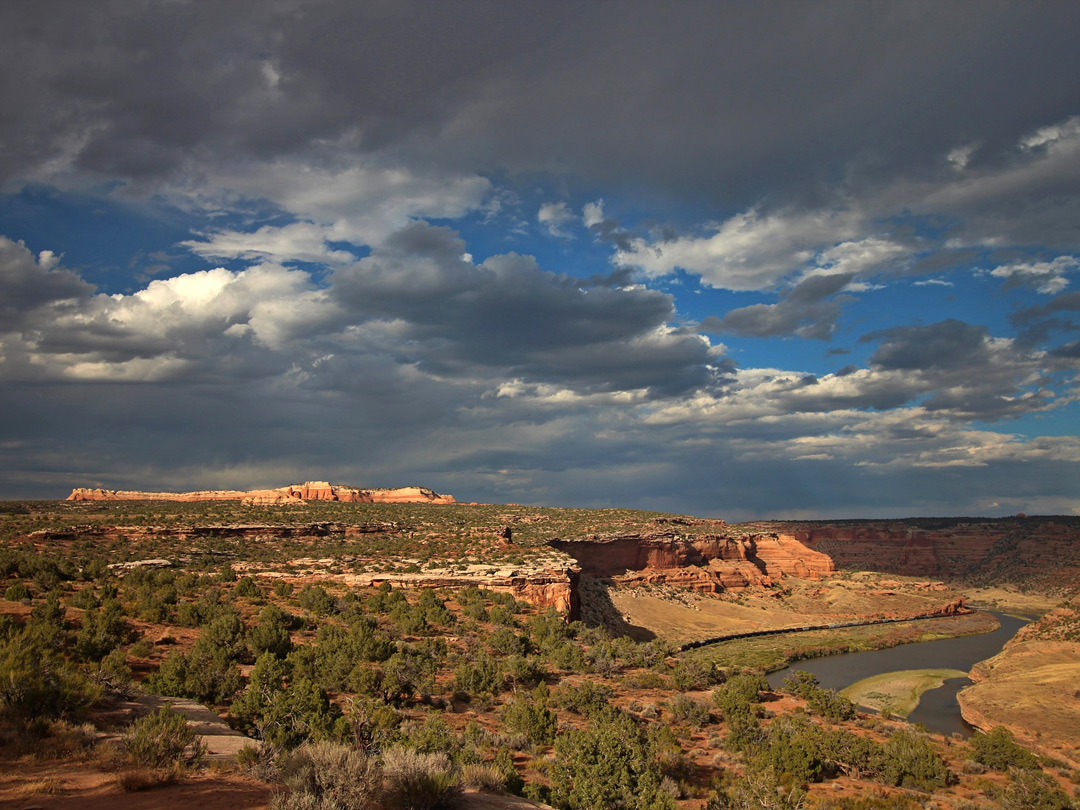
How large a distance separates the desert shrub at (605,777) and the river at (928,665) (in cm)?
2738

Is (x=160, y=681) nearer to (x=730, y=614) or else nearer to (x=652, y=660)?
(x=652, y=660)

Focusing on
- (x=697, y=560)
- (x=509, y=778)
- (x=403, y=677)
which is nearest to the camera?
(x=509, y=778)

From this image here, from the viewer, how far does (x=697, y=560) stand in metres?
76.4

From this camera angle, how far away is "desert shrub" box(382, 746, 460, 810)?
879cm

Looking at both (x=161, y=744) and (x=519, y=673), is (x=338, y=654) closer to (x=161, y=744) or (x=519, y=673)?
(x=519, y=673)

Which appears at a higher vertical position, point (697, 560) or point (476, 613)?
point (476, 613)

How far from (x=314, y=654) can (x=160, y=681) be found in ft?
18.0

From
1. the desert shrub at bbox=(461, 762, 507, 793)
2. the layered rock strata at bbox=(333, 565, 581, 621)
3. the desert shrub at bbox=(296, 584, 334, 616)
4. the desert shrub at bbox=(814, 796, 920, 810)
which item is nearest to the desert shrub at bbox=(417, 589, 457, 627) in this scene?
the desert shrub at bbox=(296, 584, 334, 616)

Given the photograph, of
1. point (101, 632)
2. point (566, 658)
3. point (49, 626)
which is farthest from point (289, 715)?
point (566, 658)

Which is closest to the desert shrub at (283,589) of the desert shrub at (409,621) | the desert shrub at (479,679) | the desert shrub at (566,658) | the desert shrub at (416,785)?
the desert shrub at (409,621)

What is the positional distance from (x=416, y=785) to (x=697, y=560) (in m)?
72.5

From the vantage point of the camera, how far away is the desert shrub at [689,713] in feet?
78.4

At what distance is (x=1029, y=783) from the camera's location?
18219 millimetres

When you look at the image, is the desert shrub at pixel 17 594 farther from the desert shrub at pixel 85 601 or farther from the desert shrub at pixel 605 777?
the desert shrub at pixel 605 777
